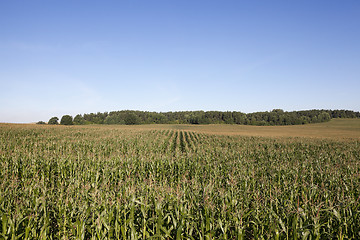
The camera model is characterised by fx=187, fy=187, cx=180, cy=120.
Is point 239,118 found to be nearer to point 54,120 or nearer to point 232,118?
point 232,118

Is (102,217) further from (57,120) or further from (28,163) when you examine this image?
(57,120)

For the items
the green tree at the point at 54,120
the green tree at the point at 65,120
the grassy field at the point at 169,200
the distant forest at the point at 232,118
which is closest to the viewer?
the grassy field at the point at 169,200

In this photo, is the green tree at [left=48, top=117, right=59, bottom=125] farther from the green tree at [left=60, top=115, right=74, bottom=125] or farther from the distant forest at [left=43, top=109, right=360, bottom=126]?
the green tree at [left=60, top=115, right=74, bottom=125]

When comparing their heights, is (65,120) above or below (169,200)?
above

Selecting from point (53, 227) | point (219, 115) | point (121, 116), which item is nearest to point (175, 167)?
point (53, 227)

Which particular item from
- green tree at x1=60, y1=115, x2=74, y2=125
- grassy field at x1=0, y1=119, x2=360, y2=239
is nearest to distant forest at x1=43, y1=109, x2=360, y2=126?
green tree at x1=60, y1=115, x2=74, y2=125

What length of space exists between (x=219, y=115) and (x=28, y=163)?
14742 cm

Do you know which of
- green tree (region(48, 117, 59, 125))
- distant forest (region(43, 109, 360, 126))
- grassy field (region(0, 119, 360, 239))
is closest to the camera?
grassy field (region(0, 119, 360, 239))

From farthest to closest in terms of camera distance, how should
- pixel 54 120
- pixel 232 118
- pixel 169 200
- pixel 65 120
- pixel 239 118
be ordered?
pixel 232 118
pixel 239 118
pixel 54 120
pixel 65 120
pixel 169 200

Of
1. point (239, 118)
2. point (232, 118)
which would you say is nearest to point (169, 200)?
point (239, 118)

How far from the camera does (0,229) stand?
15.9 ft

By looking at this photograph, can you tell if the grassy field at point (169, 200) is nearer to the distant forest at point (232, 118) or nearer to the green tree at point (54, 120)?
the distant forest at point (232, 118)

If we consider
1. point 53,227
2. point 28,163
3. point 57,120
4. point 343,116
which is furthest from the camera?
point 343,116

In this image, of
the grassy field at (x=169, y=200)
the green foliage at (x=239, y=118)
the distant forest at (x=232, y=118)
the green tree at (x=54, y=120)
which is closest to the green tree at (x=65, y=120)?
the distant forest at (x=232, y=118)
